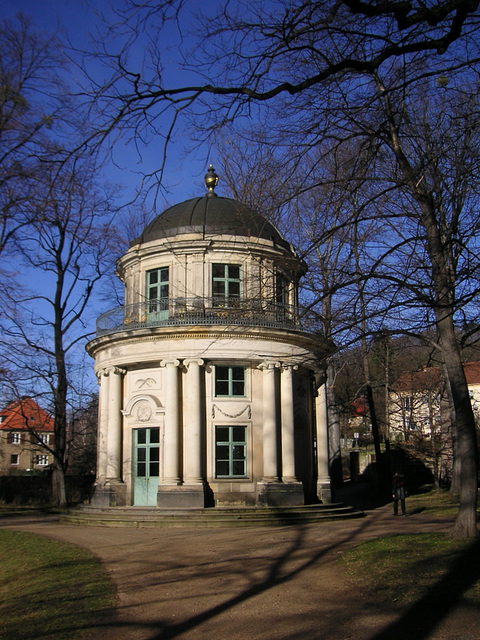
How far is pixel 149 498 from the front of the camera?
22.8 meters

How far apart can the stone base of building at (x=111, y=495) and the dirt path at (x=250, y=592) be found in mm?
5940

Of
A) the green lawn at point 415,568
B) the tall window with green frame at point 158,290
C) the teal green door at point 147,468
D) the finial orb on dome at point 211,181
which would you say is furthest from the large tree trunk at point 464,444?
the finial orb on dome at point 211,181

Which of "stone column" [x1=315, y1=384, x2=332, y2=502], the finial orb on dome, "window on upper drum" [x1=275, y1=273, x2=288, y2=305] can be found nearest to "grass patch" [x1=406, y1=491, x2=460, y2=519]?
"stone column" [x1=315, y1=384, x2=332, y2=502]

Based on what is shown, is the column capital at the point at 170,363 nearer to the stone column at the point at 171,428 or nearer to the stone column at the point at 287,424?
the stone column at the point at 171,428

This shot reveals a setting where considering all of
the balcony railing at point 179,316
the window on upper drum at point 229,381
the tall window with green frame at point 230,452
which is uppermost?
the balcony railing at point 179,316

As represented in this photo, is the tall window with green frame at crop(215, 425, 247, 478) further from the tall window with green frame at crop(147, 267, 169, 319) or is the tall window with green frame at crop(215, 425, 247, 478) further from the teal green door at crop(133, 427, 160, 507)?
the tall window with green frame at crop(147, 267, 169, 319)

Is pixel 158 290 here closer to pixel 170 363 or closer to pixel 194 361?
pixel 170 363

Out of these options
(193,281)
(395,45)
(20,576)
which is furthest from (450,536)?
(193,281)

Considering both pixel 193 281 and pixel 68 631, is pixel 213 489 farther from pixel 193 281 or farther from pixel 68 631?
pixel 68 631

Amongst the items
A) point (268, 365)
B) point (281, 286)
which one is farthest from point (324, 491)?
point (281, 286)

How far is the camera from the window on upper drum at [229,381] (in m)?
22.9

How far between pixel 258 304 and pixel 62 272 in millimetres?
23653

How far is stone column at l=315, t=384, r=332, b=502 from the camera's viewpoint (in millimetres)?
24094

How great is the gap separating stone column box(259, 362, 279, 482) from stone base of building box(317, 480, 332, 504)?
2.93 metres
